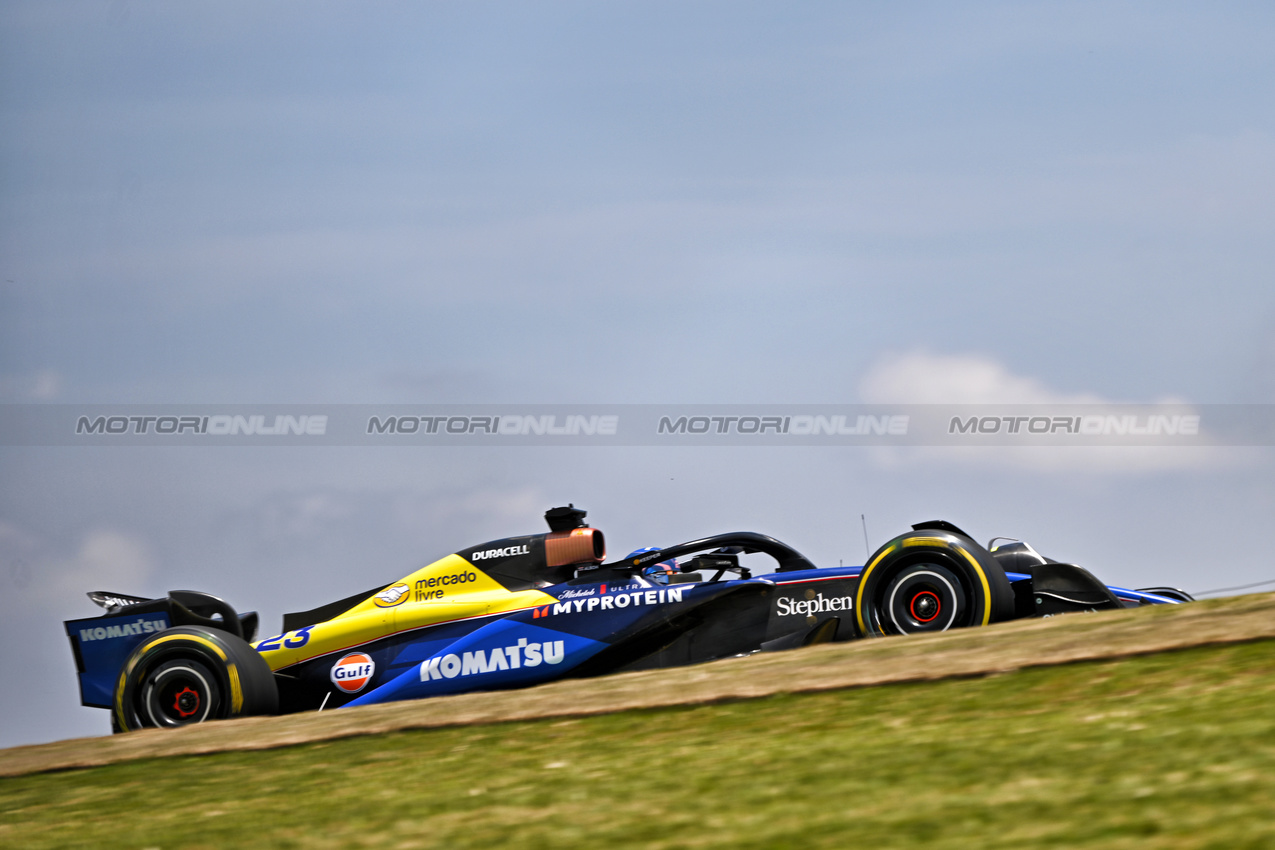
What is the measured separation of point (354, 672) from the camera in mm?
9344

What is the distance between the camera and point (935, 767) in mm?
4145

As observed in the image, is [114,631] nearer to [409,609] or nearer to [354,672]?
[354,672]

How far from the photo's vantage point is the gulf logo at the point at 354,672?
9320mm

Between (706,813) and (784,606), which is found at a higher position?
(784,606)

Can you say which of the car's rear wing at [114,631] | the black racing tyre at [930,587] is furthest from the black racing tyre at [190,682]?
the black racing tyre at [930,587]

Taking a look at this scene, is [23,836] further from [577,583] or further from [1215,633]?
[1215,633]

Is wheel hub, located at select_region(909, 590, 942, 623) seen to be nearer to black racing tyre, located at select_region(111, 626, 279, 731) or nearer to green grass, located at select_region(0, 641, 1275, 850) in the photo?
green grass, located at select_region(0, 641, 1275, 850)

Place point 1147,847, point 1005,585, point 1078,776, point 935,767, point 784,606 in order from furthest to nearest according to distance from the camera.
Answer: point 784,606
point 1005,585
point 935,767
point 1078,776
point 1147,847

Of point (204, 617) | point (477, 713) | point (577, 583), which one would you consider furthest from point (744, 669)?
point (204, 617)

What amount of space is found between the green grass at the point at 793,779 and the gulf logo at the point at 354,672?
2.80 meters

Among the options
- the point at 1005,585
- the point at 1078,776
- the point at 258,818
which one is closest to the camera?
the point at 1078,776

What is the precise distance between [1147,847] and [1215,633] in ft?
9.73

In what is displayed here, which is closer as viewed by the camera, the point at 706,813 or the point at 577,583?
the point at 706,813

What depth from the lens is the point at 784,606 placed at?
322 inches
